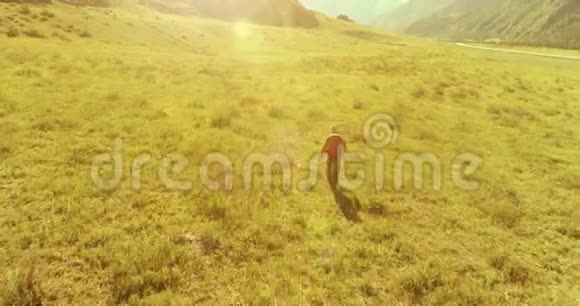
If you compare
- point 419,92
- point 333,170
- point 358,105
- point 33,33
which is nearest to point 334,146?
point 333,170

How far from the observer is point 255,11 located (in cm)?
9238

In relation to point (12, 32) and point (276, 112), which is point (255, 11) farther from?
point (276, 112)

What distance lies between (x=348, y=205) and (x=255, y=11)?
8868 cm

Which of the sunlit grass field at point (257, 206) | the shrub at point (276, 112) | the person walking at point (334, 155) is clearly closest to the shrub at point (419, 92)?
the sunlit grass field at point (257, 206)

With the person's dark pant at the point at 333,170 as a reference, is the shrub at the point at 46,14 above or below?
above

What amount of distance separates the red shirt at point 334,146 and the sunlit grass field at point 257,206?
99 cm

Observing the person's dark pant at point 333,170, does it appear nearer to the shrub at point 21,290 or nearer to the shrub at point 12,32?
the shrub at point 21,290

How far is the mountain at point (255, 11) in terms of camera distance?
84.0 m

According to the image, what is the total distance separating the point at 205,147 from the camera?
14.2 metres

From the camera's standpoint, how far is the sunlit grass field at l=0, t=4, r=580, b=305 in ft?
26.0

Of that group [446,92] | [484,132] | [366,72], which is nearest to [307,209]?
[484,132]

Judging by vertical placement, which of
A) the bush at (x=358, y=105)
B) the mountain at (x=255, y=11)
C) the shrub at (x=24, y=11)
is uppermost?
the mountain at (x=255, y=11)

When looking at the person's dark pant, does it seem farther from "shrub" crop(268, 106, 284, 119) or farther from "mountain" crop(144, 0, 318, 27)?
"mountain" crop(144, 0, 318, 27)

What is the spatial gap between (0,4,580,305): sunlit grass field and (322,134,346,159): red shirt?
3.24 feet
